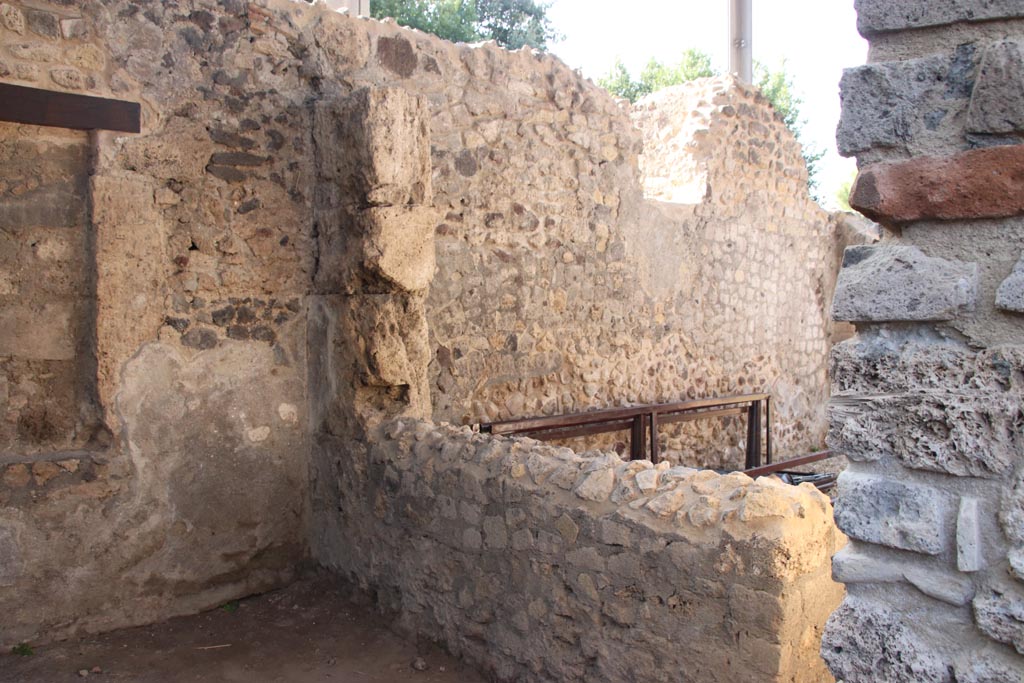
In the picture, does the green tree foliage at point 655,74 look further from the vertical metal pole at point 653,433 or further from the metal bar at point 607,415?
the vertical metal pole at point 653,433

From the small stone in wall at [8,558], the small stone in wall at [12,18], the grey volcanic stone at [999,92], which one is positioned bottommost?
the small stone in wall at [8,558]

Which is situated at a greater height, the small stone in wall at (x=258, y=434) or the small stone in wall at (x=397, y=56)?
the small stone in wall at (x=397, y=56)

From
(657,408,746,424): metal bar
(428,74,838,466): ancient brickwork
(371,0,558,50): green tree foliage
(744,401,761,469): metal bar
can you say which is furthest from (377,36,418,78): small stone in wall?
(371,0,558,50): green tree foliage

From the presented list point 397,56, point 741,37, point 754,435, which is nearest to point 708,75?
point 741,37

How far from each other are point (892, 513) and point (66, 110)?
3.44 metres

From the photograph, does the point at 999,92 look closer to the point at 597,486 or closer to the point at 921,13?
the point at 921,13

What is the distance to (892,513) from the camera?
1.48 metres

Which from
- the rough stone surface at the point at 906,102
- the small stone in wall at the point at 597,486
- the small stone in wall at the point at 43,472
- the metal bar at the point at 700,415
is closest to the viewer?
the rough stone surface at the point at 906,102

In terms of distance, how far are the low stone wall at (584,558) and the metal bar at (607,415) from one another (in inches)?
45.8

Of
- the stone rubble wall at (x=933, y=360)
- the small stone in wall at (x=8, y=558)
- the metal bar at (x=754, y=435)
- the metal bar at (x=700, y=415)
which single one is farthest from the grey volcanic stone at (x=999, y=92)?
the metal bar at (x=754, y=435)

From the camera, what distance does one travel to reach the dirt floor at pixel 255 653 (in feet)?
11.3

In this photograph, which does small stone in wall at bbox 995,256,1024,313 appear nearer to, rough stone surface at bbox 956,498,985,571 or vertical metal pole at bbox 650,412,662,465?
rough stone surface at bbox 956,498,985,571

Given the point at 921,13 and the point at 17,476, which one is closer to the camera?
the point at 921,13

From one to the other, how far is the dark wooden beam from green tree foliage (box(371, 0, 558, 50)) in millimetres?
16840
